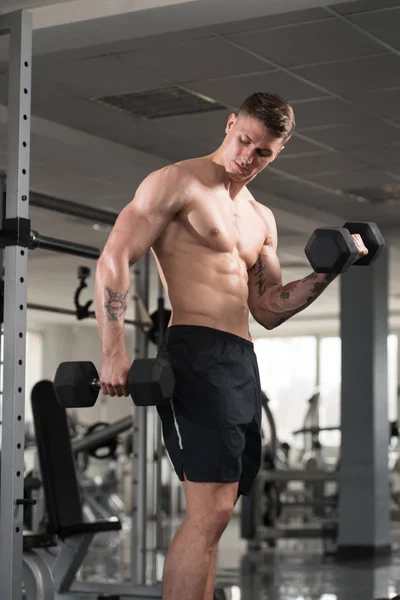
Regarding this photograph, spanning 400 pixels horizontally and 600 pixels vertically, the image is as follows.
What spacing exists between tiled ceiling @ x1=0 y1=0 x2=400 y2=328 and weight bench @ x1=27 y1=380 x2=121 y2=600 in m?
1.47

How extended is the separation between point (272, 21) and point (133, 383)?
227 cm

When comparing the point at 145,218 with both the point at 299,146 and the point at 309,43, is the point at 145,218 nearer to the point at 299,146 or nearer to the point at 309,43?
the point at 309,43

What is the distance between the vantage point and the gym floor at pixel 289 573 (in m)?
5.15

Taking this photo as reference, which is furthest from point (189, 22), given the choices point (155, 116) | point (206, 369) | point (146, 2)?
point (206, 369)

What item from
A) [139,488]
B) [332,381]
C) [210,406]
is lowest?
[139,488]

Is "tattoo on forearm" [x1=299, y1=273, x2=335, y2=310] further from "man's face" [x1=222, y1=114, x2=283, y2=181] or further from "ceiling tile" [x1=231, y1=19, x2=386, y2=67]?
"ceiling tile" [x1=231, y1=19, x2=386, y2=67]

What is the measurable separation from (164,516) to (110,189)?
503 cm

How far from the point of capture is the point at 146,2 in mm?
3844

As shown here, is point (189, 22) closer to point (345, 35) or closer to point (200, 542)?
point (345, 35)


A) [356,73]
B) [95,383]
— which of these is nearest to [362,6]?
[356,73]

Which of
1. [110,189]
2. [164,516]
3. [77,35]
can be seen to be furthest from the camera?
[164,516]

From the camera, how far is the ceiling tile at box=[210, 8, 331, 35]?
393 centimetres

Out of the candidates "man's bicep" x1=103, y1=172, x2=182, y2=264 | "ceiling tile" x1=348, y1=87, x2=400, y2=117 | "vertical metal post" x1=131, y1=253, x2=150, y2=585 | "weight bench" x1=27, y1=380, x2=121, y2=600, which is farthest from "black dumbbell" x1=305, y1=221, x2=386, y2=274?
"vertical metal post" x1=131, y1=253, x2=150, y2=585

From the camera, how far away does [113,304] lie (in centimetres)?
229
